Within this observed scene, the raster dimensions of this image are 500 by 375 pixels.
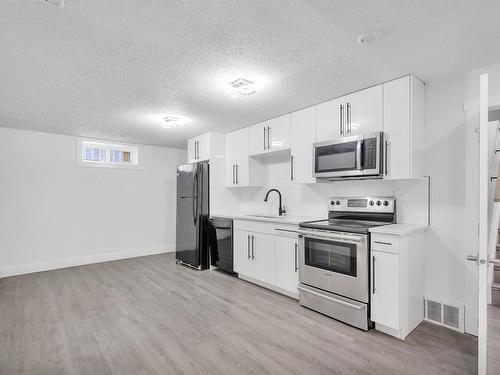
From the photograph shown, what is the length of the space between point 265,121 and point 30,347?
3.55m

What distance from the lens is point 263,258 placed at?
11.8 ft

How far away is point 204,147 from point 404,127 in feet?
10.4

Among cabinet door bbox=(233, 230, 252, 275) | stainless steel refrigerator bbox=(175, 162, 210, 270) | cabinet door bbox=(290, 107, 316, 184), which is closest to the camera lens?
cabinet door bbox=(290, 107, 316, 184)

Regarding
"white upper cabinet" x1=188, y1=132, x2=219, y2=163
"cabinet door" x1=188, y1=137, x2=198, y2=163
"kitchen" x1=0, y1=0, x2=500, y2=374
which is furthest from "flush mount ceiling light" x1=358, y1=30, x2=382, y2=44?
"cabinet door" x1=188, y1=137, x2=198, y2=163

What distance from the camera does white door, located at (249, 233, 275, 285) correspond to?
3488mm

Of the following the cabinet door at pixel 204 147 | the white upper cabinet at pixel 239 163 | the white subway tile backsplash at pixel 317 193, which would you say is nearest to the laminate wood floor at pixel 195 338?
the white subway tile backsplash at pixel 317 193

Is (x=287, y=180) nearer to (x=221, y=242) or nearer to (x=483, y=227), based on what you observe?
(x=221, y=242)

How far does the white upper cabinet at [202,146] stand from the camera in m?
4.62

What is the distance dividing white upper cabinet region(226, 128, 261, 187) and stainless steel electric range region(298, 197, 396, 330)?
153 cm

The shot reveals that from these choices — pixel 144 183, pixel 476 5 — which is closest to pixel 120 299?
pixel 144 183

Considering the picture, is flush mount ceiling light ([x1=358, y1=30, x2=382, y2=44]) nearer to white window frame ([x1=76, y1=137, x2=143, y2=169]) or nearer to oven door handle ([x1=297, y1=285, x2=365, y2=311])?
oven door handle ([x1=297, y1=285, x2=365, y2=311])

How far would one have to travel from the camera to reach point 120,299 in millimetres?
3277

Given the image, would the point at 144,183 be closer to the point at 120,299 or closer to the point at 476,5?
the point at 120,299

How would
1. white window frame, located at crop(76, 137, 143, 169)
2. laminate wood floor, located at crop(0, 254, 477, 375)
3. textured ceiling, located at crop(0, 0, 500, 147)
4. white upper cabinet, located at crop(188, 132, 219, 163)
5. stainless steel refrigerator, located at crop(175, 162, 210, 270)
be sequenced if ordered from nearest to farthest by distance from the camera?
1. textured ceiling, located at crop(0, 0, 500, 147)
2. laminate wood floor, located at crop(0, 254, 477, 375)
3. stainless steel refrigerator, located at crop(175, 162, 210, 270)
4. white upper cabinet, located at crop(188, 132, 219, 163)
5. white window frame, located at crop(76, 137, 143, 169)
